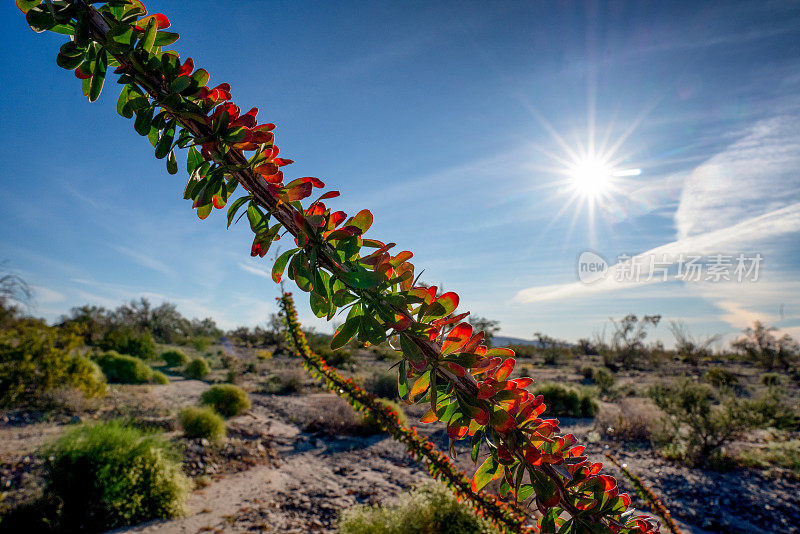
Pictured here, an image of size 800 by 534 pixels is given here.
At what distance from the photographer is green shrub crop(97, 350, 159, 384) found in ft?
40.8

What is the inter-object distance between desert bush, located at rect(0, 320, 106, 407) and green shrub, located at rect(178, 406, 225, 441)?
12.5ft

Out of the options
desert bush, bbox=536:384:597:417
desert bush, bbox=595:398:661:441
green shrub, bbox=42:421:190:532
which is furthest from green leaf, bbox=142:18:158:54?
desert bush, bbox=536:384:597:417

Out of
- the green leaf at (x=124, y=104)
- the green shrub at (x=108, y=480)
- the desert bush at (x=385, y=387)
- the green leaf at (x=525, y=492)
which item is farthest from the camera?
the desert bush at (x=385, y=387)

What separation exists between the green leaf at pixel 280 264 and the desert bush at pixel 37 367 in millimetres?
10835

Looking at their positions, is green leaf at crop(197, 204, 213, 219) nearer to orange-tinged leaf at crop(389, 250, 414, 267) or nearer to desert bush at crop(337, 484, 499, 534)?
orange-tinged leaf at crop(389, 250, 414, 267)

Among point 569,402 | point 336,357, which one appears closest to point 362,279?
point 569,402

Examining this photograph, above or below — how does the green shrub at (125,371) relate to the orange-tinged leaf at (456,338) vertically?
below

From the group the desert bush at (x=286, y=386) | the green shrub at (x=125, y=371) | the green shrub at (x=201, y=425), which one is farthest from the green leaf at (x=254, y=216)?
the green shrub at (x=125, y=371)

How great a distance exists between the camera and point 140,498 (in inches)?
168

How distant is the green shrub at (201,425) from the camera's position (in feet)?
22.2

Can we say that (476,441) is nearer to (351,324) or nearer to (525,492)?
(525,492)

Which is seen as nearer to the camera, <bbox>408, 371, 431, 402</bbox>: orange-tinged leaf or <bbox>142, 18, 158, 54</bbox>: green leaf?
<bbox>142, 18, 158, 54</bbox>: green leaf

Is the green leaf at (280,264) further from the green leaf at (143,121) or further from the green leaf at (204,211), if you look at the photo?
the green leaf at (143,121)

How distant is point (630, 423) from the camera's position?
328 inches
